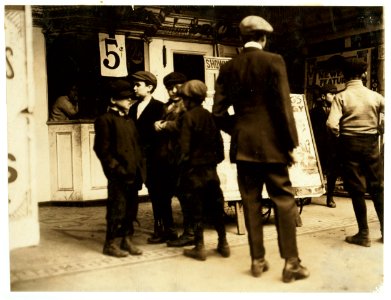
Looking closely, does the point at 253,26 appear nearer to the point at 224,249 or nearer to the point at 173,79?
the point at 173,79

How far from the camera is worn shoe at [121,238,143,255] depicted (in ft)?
13.5

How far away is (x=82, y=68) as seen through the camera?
7.08 meters

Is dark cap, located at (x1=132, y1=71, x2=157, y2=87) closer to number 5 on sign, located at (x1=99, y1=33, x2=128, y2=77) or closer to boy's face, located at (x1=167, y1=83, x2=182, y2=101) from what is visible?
boy's face, located at (x1=167, y1=83, x2=182, y2=101)

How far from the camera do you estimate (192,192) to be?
157 inches

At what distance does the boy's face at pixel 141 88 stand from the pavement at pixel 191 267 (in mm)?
1516

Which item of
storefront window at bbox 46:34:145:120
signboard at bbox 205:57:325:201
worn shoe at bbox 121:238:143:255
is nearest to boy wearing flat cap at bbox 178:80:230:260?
worn shoe at bbox 121:238:143:255

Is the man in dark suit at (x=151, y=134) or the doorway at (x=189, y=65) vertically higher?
the doorway at (x=189, y=65)

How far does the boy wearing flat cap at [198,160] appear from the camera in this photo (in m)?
3.93

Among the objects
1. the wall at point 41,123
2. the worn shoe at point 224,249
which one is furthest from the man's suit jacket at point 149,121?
the wall at point 41,123

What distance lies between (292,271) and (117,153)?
177 centimetres

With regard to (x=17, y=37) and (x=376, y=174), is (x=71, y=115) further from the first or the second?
(x=376, y=174)

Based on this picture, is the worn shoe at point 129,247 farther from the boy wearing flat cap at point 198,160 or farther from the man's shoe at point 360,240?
the man's shoe at point 360,240

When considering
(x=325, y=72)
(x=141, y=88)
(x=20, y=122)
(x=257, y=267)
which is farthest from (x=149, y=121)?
(x=325, y=72)

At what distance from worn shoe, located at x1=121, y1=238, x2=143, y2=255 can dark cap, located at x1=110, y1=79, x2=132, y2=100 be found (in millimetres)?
1341
